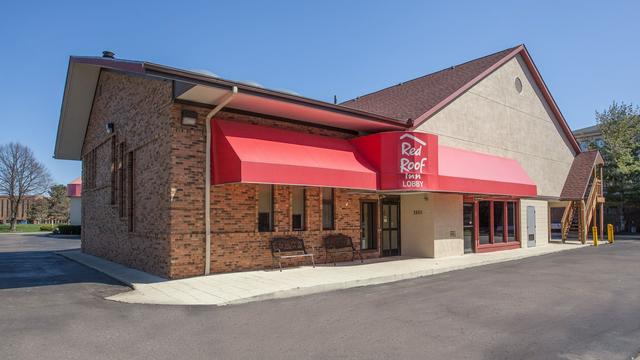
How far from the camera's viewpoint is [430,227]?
16531 millimetres

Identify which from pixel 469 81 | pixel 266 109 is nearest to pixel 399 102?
pixel 469 81

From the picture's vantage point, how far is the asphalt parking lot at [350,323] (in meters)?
5.90

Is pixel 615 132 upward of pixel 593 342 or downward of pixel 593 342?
upward

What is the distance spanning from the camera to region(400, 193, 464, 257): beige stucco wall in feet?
54.2

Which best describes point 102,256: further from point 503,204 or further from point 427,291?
point 503,204

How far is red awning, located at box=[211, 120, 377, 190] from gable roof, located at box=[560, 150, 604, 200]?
16.8 meters

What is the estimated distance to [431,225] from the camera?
16.5 m

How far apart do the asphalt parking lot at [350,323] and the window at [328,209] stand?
14.8 ft

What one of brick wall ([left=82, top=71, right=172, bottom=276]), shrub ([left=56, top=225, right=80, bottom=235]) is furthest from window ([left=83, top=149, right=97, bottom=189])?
shrub ([left=56, top=225, right=80, bottom=235])

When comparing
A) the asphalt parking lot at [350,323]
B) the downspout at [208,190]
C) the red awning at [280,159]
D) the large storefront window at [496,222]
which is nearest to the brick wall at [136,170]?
the downspout at [208,190]

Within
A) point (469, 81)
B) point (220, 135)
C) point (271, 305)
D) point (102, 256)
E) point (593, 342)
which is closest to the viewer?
point (593, 342)

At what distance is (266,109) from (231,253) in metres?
4.15

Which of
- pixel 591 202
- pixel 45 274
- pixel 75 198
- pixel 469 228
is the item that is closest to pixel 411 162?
pixel 469 228

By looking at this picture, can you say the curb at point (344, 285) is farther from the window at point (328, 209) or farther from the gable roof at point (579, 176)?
the gable roof at point (579, 176)
